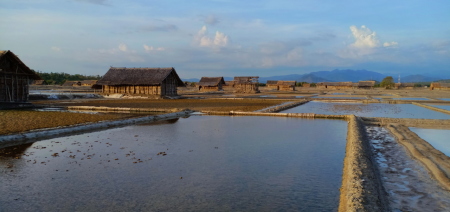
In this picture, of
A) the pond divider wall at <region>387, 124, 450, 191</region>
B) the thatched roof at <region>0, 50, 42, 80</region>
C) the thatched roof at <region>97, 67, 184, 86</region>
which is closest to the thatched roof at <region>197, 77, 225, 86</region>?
the thatched roof at <region>97, 67, 184, 86</region>

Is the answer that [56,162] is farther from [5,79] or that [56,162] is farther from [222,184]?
[5,79]

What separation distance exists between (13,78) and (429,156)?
70.5 feet

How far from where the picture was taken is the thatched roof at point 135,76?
3225 cm

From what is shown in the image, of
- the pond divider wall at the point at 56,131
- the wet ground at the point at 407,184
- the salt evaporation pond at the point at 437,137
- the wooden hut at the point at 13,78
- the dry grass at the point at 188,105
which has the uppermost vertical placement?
the wooden hut at the point at 13,78

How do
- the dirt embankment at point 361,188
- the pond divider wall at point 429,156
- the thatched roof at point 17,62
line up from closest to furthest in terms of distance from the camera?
1. the dirt embankment at point 361,188
2. the pond divider wall at point 429,156
3. the thatched roof at point 17,62

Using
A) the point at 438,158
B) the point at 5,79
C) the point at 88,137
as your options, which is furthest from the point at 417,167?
the point at 5,79

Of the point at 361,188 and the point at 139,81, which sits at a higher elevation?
the point at 139,81

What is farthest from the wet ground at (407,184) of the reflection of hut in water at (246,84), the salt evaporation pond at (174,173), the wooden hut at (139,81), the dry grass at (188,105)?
the reflection of hut in water at (246,84)

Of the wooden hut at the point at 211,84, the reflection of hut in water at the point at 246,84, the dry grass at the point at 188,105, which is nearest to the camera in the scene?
the dry grass at the point at 188,105

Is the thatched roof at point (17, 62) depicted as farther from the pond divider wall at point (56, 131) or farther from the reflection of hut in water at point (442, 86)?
the reflection of hut in water at point (442, 86)

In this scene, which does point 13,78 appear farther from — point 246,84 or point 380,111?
point 246,84

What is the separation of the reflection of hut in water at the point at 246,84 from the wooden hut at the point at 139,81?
17272 millimetres

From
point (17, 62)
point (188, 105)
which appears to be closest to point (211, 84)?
point (188, 105)

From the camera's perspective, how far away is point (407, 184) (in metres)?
5.69
